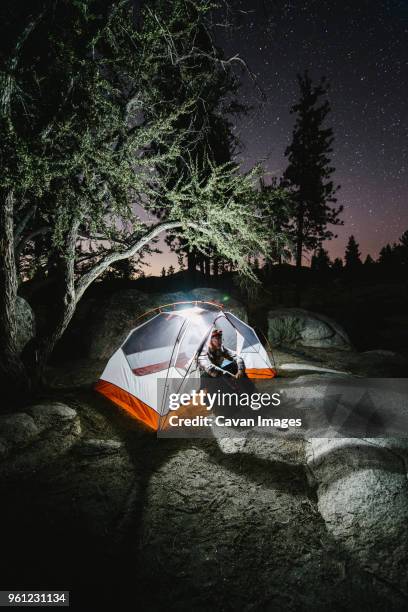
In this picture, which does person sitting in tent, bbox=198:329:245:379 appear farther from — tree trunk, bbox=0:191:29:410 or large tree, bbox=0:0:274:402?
tree trunk, bbox=0:191:29:410

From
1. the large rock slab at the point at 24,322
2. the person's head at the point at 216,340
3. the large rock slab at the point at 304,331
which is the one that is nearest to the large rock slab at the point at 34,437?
the person's head at the point at 216,340

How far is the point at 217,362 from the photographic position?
6660 mm

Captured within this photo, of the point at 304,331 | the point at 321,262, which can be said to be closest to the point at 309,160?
the point at 304,331

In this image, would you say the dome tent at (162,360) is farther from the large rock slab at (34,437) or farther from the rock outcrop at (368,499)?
the rock outcrop at (368,499)

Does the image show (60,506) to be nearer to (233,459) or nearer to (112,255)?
(233,459)

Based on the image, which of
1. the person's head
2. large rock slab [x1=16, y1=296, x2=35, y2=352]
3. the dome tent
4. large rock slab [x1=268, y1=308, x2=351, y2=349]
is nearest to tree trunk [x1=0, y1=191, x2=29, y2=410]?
the dome tent

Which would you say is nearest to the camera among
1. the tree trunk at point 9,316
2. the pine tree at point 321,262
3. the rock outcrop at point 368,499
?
the rock outcrop at point 368,499

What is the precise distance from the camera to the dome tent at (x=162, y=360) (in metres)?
6.52

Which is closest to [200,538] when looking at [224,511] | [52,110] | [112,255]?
[224,511]

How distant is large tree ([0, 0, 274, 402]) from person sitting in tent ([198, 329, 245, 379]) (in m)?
2.47

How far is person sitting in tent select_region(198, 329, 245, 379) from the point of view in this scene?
6.56 m

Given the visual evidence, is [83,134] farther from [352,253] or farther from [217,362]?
[352,253]

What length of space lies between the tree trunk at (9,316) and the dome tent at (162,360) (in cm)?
188

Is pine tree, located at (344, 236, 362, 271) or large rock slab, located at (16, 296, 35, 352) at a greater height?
pine tree, located at (344, 236, 362, 271)
